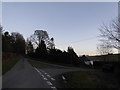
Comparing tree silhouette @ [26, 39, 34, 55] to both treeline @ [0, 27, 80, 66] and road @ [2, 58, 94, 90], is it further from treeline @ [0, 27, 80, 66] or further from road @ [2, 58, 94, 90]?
road @ [2, 58, 94, 90]

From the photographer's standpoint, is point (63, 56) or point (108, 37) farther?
point (63, 56)

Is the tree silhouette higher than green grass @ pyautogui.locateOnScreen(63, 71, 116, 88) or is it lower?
higher

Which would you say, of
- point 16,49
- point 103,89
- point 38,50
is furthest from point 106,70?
point 16,49

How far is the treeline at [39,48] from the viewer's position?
62188 mm

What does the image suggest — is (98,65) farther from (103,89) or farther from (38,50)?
(38,50)

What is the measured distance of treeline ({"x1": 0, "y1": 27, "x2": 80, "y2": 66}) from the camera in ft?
204

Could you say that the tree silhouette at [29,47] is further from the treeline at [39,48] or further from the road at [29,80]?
the road at [29,80]

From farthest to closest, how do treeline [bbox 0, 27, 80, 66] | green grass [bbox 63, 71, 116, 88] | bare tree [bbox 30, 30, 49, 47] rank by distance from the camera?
bare tree [bbox 30, 30, 49, 47] < treeline [bbox 0, 27, 80, 66] < green grass [bbox 63, 71, 116, 88]

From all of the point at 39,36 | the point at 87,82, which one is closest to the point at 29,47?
the point at 39,36

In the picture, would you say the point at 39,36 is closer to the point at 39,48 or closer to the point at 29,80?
the point at 39,48

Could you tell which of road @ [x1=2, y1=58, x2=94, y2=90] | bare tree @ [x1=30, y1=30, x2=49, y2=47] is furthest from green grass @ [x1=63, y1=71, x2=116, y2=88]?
bare tree @ [x1=30, y1=30, x2=49, y2=47]

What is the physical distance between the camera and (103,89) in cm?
1151

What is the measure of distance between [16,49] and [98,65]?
82688 millimetres

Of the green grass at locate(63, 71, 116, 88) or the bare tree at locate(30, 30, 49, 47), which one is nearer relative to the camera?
the green grass at locate(63, 71, 116, 88)
